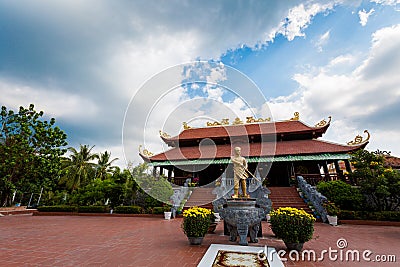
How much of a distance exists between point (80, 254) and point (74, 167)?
21.7 m

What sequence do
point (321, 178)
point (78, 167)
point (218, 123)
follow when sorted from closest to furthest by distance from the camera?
point (321, 178) < point (218, 123) < point (78, 167)

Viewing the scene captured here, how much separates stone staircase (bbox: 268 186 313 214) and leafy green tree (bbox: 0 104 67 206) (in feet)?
52.7

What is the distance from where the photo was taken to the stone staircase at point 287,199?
10380 mm

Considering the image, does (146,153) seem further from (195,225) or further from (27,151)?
(195,225)

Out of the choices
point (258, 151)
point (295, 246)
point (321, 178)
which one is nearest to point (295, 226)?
point (295, 246)

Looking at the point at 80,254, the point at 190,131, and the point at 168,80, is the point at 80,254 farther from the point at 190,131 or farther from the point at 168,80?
the point at 190,131

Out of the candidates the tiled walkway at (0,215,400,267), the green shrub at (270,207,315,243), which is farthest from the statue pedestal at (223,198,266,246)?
the green shrub at (270,207,315,243)

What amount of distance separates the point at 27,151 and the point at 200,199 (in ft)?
42.9

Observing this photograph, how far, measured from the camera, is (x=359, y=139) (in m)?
13.7

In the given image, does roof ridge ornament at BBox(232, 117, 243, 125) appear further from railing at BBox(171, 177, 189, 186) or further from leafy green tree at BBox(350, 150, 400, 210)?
leafy green tree at BBox(350, 150, 400, 210)

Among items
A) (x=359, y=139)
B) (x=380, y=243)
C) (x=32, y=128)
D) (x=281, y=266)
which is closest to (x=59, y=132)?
(x=32, y=128)

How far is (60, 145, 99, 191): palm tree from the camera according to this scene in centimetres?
2133

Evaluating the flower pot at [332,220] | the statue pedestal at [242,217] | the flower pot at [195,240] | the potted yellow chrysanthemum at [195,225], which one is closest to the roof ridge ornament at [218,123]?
the flower pot at [332,220]

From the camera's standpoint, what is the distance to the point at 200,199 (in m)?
12.4
